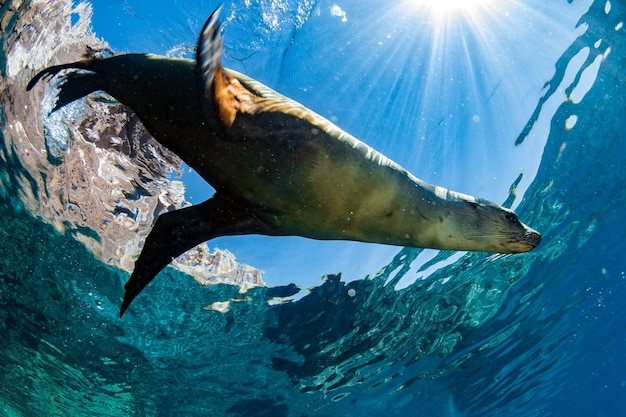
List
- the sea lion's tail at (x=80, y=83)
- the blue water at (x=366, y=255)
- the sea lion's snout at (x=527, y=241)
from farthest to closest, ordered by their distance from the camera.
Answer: the blue water at (x=366, y=255)
the sea lion's tail at (x=80, y=83)
the sea lion's snout at (x=527, y=241)

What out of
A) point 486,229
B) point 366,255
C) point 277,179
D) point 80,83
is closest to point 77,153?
point 80,83

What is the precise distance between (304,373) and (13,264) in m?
11.5

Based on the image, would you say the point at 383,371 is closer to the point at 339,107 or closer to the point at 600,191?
the point at 600,191

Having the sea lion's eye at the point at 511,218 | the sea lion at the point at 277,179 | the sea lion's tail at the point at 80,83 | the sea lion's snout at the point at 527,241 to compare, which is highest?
the sea lion's tail at the point at 80,83

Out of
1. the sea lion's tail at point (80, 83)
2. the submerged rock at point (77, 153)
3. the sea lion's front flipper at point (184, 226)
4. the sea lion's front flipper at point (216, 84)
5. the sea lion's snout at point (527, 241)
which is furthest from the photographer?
the submerged rock at point (77, 153)

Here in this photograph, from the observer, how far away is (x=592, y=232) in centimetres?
1327

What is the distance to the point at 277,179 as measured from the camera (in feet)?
8.94

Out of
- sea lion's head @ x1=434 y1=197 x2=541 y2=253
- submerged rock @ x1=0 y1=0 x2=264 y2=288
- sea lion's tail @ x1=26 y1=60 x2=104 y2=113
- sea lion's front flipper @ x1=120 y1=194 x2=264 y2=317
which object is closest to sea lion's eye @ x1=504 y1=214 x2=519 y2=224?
sea lion's head @ x1=434 y1=197 x2=541 y2=253

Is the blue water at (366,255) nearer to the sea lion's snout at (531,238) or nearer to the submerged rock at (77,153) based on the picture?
the submerged rock at (77,153)

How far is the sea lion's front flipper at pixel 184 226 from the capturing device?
10.0 ft

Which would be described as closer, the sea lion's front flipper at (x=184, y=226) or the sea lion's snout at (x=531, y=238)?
the sea lion's snout at (x=531, y=238)

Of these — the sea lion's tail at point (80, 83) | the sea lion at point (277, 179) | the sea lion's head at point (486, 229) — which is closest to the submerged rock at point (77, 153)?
the sea lion's tail at point (80, 83)

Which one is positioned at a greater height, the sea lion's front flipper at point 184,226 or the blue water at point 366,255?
the blue water at point 366,255

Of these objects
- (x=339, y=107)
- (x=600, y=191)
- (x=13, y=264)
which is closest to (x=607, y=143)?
(x=600, y=191)
